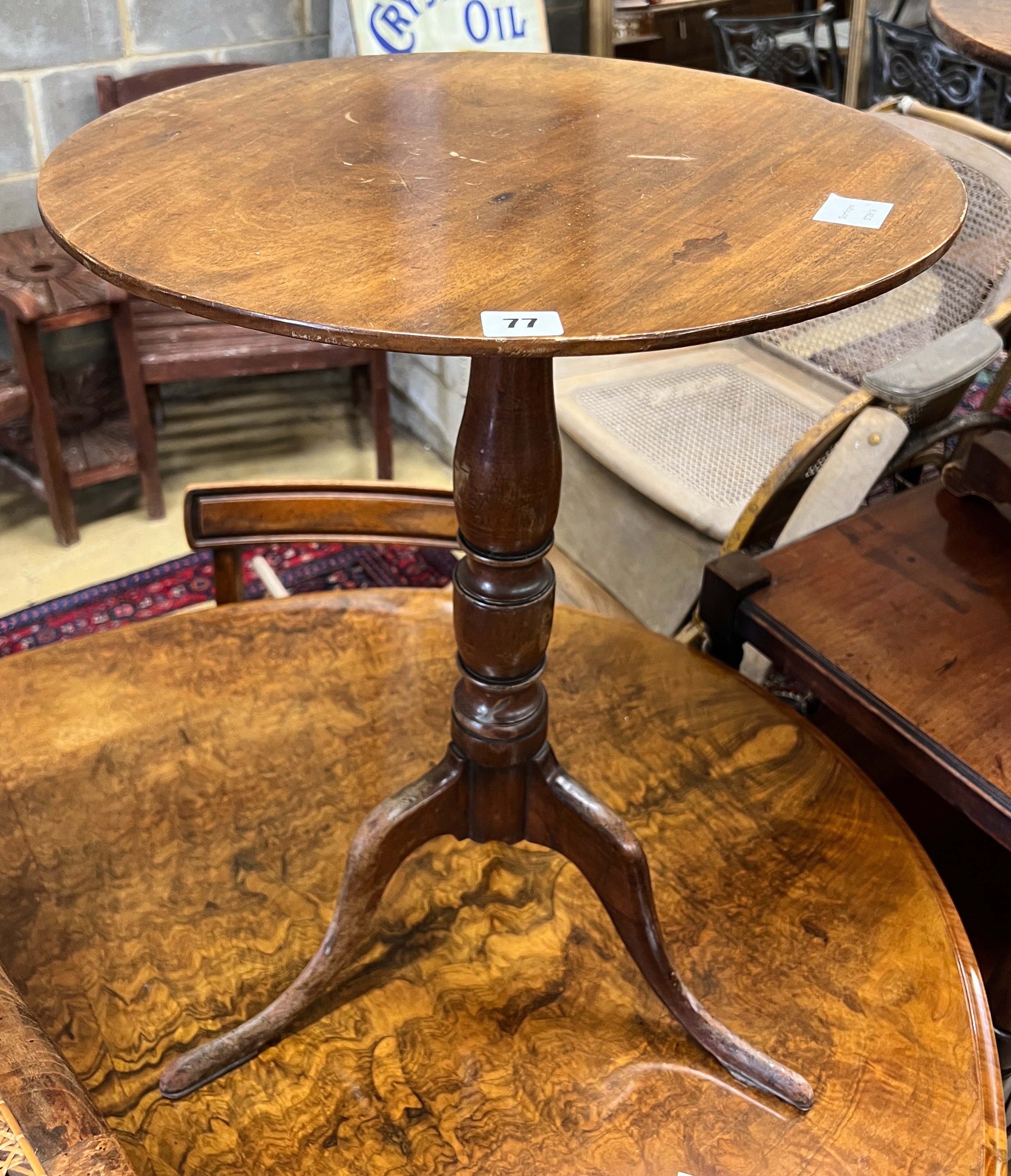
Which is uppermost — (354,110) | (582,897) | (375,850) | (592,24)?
(354,110)

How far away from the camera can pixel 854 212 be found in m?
0.78

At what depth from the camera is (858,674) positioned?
120cm

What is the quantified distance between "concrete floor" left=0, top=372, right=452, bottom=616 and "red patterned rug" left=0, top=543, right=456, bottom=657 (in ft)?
0.18

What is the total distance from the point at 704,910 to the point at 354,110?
0.81m

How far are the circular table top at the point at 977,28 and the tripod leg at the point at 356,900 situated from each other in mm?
1130

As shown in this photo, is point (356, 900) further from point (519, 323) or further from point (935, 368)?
point (935, 368)

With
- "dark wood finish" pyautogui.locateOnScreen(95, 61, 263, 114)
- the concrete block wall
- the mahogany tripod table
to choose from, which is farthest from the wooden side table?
the mahogany tripod table

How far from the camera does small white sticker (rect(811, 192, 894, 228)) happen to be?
0.76 meters

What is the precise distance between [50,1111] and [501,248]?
56 cm

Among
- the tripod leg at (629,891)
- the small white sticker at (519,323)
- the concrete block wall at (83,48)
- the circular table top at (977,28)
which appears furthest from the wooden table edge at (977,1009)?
the concrete block wall at (83,48)

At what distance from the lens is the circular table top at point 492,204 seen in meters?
0.64

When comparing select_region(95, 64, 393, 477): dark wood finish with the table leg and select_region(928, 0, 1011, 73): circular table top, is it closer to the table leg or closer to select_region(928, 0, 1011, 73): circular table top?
select_region(928, 0, 1011, 73): circular table top

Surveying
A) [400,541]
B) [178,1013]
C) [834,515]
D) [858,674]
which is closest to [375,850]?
[178,1013]

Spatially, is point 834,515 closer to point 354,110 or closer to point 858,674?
point 858,674
